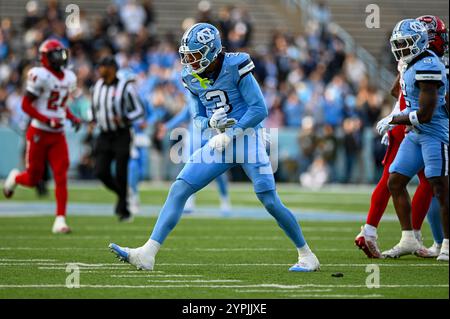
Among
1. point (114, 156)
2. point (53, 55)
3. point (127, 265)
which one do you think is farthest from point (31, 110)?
point (127, 265)

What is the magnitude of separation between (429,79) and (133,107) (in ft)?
17.8

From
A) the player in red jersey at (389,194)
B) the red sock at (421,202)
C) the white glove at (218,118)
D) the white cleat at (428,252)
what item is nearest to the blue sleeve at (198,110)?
the white glove at (218,118)

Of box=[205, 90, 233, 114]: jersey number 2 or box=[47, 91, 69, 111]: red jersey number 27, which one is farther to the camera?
box=[47, 91, 69, 111]: red jersey number 27

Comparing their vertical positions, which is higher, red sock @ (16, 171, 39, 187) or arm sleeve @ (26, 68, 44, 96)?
arm sleeve @ (26, 68, 44, 96)

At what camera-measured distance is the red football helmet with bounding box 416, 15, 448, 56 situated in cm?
874

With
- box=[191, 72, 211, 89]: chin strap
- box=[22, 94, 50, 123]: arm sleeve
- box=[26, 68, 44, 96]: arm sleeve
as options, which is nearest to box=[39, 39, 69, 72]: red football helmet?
box=[26, 68, 44, 96]: arm sleeve

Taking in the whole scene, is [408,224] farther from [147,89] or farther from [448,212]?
[147,89]

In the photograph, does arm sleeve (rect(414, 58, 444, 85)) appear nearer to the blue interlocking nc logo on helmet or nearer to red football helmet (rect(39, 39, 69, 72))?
the blue interlocking nc logo on helmet

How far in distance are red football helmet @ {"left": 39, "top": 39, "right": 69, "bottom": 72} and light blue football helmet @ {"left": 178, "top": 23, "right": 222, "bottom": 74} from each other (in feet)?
14.0

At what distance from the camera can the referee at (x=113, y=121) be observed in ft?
41.7

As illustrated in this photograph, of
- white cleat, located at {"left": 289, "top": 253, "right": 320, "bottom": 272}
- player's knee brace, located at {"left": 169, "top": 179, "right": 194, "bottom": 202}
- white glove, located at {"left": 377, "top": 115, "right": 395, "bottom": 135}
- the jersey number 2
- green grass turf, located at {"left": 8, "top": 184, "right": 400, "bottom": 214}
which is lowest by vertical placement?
green grass turf, located at {"left": 8, "top": 184, "right": 400, "bottom": 214}

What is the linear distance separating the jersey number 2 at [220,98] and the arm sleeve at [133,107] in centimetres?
504
